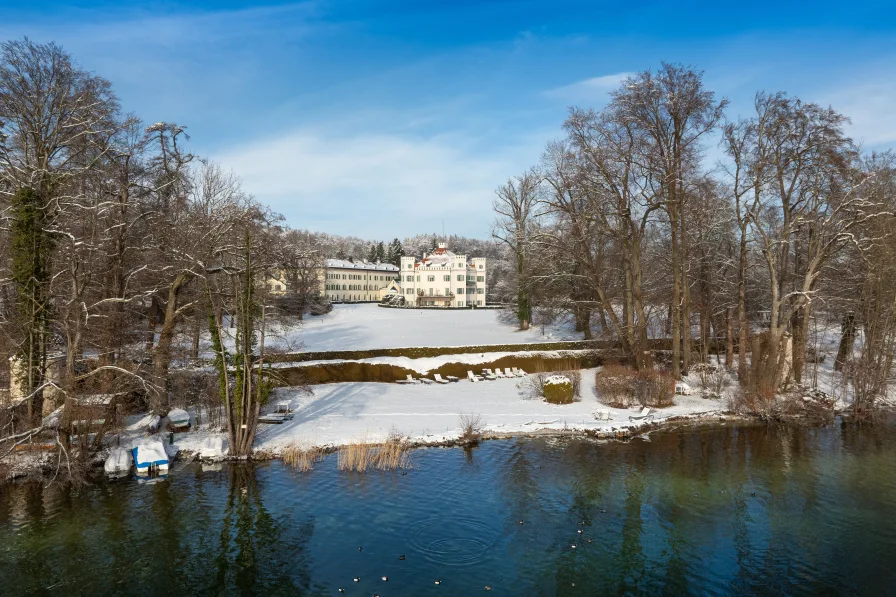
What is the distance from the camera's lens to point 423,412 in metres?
25.1

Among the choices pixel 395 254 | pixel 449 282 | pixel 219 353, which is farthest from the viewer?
pixel 395 254

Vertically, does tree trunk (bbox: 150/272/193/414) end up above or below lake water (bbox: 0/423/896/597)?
above

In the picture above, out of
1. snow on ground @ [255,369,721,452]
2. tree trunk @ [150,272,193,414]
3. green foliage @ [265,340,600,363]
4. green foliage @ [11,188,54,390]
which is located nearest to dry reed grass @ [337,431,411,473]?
snow on ground @ [255,369,721,452]

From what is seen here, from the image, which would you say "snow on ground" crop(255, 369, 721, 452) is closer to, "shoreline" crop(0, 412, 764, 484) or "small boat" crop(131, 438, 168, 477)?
"shoreline" crop(0, 412, 764, 484)

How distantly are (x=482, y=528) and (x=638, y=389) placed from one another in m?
15.2

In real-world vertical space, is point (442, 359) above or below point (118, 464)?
above

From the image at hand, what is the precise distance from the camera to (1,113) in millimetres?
20203

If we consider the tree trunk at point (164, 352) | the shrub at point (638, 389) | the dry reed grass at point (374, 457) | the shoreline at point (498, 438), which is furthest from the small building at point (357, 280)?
the dry reed grass at point (374, 457)

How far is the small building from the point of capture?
341ft

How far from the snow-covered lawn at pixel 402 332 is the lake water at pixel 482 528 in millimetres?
17833

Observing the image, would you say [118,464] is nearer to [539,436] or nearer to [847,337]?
[539,436]

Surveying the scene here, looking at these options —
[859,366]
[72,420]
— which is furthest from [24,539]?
[859,366]

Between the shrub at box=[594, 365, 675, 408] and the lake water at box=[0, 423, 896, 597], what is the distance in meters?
6.49

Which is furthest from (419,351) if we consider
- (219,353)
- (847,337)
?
(847,337)
